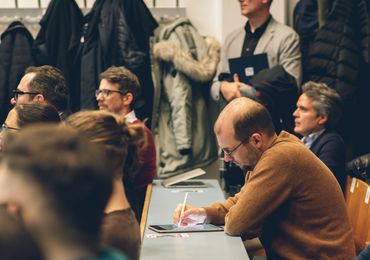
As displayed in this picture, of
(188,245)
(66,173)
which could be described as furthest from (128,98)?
(66,173)

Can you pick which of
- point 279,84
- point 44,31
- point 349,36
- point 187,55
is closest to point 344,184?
point 279,84

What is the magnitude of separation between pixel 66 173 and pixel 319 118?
3.51m

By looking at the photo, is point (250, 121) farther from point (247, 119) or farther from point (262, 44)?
point (262, 44)

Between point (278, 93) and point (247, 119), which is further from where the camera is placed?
point (278, 93)

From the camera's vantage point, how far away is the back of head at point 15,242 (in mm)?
1157

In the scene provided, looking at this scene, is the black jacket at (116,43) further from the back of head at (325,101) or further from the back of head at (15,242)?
the back of head at (15,242)

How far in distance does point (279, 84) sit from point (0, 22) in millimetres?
2415

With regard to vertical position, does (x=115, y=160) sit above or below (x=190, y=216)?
above

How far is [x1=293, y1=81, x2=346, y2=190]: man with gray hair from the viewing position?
4.29 metres

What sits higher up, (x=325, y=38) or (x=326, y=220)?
(x=325, y=38)

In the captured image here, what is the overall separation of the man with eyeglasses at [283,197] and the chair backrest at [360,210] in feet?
1.95

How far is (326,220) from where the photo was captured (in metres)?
3.01

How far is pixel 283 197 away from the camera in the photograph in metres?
2.96

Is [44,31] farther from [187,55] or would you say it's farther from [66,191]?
[66,191]
